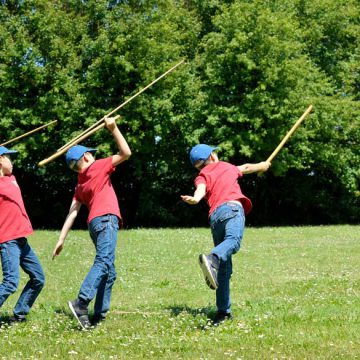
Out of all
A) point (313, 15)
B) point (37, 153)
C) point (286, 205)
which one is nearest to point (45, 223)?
point (37, 153)

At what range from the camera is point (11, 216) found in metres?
9.14

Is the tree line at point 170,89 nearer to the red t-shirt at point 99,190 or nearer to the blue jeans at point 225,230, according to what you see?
the red t-shirt at point 99,190

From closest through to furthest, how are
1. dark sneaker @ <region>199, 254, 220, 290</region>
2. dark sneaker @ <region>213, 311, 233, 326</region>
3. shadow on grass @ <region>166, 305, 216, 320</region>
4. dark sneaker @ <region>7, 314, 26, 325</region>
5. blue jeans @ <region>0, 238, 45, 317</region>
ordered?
dark sneaker @ <region>199, 254, 220, 290</region>
dark sneaker @ <region>213, 311, 233, 326</region>
blue jeans @ <region>0, 238, 45, 317</region>
shadow on grass @ <region>166, 305, 216, 320</region>
dark sneaker @ <region>7, 314, 26, 325</region>

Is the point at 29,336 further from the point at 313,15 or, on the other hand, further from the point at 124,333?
the point at 313,15

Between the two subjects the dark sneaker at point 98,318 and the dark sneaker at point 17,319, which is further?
the dark sneaker at point 17,319

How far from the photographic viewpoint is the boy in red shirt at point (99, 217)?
8.49 meters

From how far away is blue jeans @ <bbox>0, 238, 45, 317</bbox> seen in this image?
8840 mm

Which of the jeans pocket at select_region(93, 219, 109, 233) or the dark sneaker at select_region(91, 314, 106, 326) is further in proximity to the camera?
the dark sneaker at select_region(91, 314, 106, 326)

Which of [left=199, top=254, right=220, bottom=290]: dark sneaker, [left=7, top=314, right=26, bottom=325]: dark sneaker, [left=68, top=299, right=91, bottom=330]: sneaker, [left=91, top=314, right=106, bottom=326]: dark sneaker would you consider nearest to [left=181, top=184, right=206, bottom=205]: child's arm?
[left=199, top=254, right=220, bottom=290]: dark sneaker

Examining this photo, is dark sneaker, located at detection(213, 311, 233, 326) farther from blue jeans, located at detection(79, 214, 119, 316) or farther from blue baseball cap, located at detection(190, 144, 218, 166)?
blue baseball cap, located at detection(190, 144, 218, 166)

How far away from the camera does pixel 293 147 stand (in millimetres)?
35375

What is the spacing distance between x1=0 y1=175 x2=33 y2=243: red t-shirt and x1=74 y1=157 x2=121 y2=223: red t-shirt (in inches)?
38.7

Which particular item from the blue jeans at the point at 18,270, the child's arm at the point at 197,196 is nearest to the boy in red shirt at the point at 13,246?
the blue jeans at the point at 18,270

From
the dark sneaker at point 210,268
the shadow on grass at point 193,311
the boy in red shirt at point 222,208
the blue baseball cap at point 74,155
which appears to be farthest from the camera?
the shadow on grass at point 193,311
